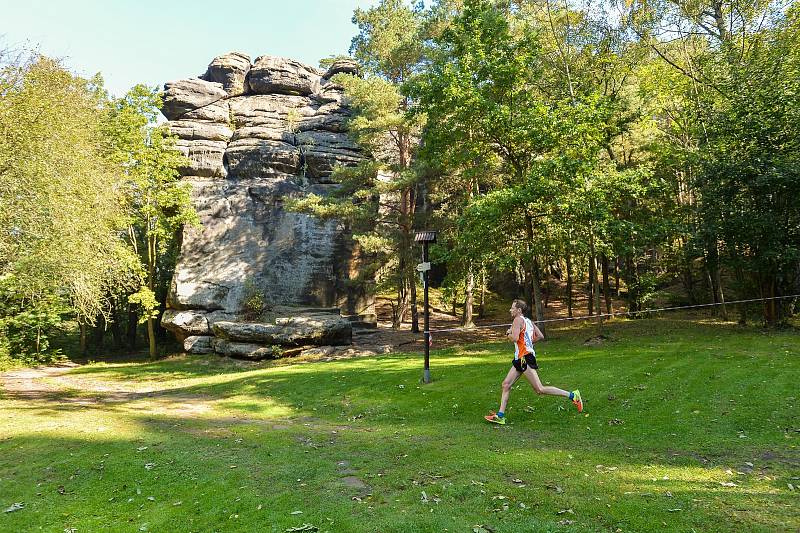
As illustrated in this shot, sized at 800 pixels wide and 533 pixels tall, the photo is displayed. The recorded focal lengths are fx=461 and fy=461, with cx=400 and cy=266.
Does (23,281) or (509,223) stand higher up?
(509,223)

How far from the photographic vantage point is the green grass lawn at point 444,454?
4.63 meters

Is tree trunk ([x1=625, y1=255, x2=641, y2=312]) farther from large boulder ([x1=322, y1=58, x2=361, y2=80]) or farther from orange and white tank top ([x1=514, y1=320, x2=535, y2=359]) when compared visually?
large boulder ([x1=322, y1=58, x2=361, y2=80])

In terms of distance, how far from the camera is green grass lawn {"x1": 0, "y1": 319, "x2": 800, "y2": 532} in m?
4.63

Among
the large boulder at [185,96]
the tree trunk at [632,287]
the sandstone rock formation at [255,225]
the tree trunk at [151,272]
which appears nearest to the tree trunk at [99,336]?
the tree trunk at [151,272]

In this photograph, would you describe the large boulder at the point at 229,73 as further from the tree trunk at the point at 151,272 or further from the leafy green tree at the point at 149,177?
the tree trunk at the point at 151,272

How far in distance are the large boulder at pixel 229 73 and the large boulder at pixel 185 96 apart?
2091 millimetres

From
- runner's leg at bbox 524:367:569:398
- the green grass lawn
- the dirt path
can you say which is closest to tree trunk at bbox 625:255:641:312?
the green grass lawn

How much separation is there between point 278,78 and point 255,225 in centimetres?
1549

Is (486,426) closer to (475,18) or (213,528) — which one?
(213,528)

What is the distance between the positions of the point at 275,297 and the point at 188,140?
13431 mm

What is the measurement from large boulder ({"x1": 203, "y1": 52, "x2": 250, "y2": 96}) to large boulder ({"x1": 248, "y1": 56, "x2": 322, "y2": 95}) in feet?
2.80

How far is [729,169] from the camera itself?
15.4 meters

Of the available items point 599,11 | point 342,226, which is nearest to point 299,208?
point 342,226

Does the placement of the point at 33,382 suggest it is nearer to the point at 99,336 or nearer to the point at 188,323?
the point at 188,323
